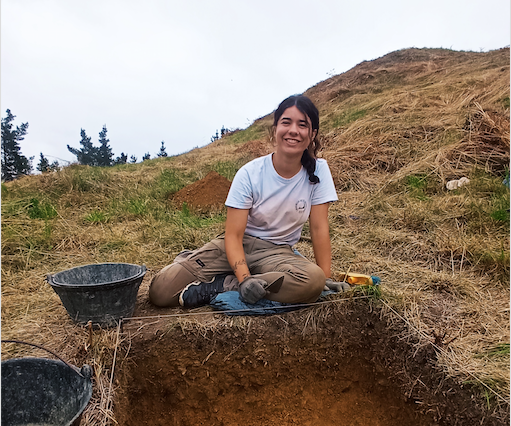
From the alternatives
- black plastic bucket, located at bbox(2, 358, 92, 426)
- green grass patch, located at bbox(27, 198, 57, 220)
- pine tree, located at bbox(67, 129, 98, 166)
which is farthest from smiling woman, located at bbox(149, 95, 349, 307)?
pine tree, located at bbox(67, 129, 98, 166)

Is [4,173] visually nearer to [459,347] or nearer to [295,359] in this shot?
[295,359]

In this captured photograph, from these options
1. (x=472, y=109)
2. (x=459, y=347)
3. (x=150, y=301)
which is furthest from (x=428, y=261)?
(x=472, y=109)

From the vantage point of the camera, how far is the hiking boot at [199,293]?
7.43 feet

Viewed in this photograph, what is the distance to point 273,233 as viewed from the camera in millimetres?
2328

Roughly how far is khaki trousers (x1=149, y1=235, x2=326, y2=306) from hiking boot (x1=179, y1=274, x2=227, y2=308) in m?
0.05

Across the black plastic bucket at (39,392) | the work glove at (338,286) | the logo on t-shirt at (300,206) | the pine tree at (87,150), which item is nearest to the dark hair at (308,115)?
the logo on t-shirt at (300,206)

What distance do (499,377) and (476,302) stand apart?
77 centimetres

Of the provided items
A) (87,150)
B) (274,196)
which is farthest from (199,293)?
(87,150)

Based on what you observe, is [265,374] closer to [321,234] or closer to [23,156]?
[321,234]

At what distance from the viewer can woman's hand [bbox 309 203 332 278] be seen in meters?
2.28

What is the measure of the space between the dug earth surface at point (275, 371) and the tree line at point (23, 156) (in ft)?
15.3

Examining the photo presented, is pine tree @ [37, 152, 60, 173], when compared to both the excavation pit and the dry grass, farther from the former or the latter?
the excavation pit

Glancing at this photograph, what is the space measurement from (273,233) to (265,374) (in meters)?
0.84

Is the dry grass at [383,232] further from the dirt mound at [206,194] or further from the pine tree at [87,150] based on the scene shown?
the pine tree at [87,150]
